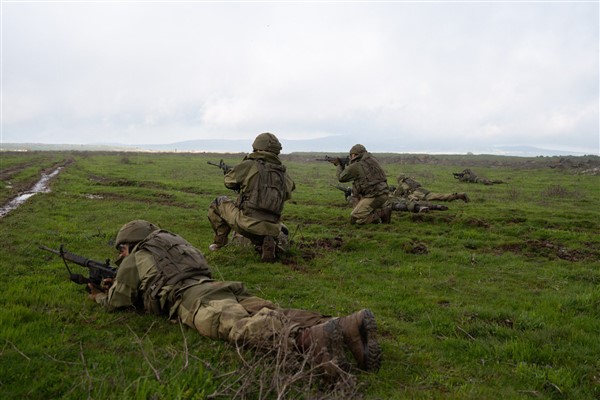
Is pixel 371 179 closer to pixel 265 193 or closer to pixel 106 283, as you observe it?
pixel 265 193

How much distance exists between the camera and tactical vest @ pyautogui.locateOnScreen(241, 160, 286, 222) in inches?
356

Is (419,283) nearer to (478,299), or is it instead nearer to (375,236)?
(478,299)

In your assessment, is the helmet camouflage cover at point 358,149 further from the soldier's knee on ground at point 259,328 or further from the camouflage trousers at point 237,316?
the soldier's knee on ground at point 259,328

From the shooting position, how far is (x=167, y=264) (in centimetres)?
561

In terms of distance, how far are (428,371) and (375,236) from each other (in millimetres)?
7182

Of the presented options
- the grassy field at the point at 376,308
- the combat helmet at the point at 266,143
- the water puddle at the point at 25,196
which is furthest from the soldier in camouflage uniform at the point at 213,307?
the water puddle at the point at 25,196

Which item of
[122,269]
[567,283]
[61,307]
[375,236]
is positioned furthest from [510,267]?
[61,307]

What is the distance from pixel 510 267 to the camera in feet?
30.5

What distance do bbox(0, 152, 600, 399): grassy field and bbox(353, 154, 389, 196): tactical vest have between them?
122cm

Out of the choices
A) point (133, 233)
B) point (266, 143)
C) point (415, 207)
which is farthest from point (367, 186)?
point (133, 233)

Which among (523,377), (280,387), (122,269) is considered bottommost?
(523,377)

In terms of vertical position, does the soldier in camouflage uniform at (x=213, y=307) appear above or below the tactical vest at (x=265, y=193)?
below

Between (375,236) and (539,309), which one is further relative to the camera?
(375,236)

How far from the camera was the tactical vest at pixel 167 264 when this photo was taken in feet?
18.1
